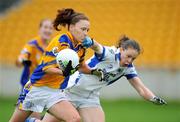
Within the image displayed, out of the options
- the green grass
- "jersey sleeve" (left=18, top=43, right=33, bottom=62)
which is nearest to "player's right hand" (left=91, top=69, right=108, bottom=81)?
"jersey sleeve" (left=18, top=43, right=33, bottom=62)

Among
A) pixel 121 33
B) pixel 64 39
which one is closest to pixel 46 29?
pixel 64 39

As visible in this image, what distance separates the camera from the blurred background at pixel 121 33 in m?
16.8

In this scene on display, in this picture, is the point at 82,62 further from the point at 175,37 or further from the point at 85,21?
the point at 175,37

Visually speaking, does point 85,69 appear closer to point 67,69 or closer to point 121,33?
point 67,69

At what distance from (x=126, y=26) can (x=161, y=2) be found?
1508 mm

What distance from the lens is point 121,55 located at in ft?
26.7

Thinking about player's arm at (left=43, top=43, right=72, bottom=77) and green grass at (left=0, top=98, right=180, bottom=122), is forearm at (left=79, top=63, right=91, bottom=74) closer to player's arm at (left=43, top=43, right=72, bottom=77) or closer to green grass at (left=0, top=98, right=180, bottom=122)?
player's arm at (left=43, top=43, right=72, bottom=77)

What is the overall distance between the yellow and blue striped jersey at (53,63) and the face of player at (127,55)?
595 millimetres

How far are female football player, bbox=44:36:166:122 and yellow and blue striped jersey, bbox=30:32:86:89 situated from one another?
0.53 m

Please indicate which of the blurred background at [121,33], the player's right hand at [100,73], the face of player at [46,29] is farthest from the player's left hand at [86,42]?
the blurred background at [121,33]

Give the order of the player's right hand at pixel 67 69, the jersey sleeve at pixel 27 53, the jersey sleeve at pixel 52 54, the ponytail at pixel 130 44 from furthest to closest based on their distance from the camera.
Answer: the jersey sleeve at pixel 27 53 < the ponytail at pixel 130 44 < the jersey sleeve at pixel 52 54 < the player's right hand at pixel 67 69

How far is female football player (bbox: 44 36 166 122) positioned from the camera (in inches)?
320

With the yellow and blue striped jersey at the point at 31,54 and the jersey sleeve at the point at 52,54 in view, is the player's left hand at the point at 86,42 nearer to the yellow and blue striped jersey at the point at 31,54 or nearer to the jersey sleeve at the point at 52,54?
the jersey sleeve at the point at 52,54

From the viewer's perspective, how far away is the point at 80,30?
7.62m
